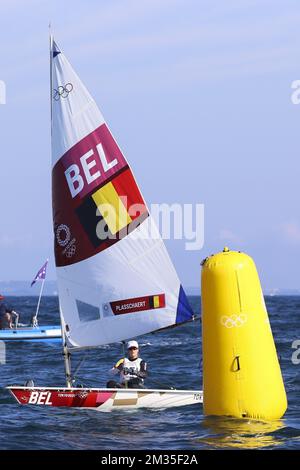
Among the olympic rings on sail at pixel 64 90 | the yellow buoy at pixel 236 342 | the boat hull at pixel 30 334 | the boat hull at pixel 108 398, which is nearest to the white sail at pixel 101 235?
the olympic rings on sail at pixel 64 90

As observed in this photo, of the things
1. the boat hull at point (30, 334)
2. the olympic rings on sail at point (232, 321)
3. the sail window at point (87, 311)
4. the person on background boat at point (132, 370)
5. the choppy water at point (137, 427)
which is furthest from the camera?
the boat hull at point (30, 334)

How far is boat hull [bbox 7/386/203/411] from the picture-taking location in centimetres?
1864

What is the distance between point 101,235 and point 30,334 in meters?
20.1

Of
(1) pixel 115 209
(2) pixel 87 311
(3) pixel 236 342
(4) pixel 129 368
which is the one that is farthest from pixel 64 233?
(3) pixel 236 342

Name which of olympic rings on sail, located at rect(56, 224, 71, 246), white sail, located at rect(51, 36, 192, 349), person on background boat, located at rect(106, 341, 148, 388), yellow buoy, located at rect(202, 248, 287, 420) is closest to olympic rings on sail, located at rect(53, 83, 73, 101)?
white sail, located at rect(51, 36, 192, 349)

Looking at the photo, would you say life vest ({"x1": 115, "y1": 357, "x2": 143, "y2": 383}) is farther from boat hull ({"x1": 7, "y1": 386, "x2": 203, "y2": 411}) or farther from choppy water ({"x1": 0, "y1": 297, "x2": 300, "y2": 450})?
choppy water ({"x1": 0, "y1": 297, "x2": 300, "y2": 450})

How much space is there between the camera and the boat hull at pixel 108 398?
18641mm

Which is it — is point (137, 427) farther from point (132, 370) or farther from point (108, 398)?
point (132, 370)

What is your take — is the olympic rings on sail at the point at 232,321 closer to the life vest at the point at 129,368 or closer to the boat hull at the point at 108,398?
the boat hull at the point at 108,398

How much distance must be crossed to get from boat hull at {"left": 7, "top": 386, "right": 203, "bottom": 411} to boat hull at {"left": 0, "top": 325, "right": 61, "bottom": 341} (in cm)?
2023

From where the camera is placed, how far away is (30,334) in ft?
128

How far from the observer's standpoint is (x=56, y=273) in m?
20.0

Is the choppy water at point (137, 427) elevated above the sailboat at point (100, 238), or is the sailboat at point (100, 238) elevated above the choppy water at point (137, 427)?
the sailboat at point (100, 238)

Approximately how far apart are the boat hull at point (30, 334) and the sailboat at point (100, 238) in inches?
769
